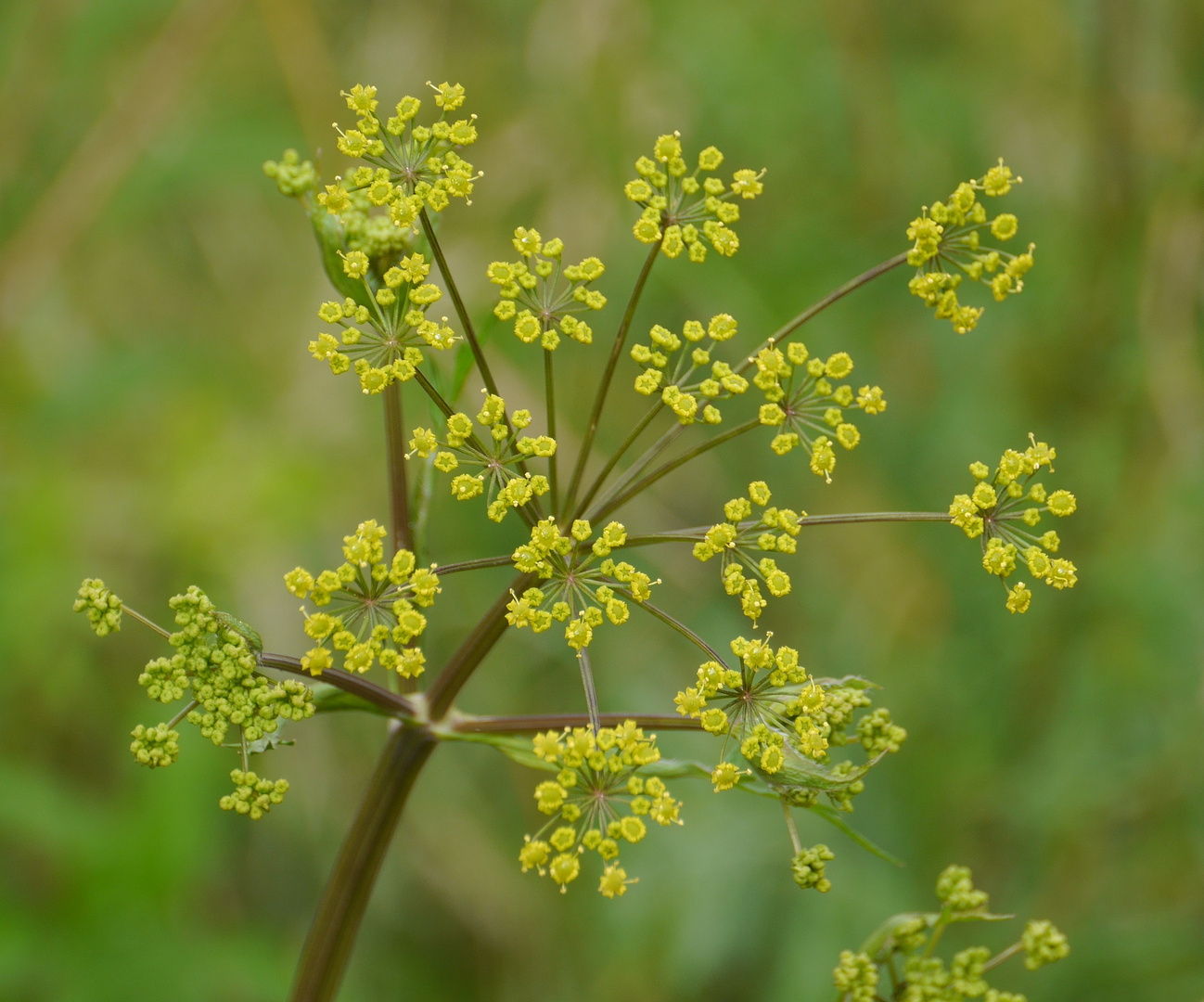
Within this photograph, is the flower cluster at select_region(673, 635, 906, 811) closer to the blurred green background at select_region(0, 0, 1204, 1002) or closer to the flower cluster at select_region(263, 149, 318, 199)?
the flower cluster at select_region(263, 149, 318, 199)

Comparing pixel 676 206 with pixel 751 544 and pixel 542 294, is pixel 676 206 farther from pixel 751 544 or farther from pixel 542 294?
pixel 751 544

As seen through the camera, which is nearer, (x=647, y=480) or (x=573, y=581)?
(x=573, y=581)

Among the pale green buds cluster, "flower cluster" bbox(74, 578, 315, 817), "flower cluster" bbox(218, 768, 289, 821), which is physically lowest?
"flower cluster" bbox(218, 768, 289, 821)

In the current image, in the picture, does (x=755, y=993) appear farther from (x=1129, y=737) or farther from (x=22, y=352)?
(x=22, y=352)

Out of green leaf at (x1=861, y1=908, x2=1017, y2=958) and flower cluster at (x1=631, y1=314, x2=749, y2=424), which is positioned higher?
flower cluster at (x1=631, y1=314, x2=749, y2=424)

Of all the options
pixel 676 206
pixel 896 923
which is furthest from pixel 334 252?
pixel 896 923

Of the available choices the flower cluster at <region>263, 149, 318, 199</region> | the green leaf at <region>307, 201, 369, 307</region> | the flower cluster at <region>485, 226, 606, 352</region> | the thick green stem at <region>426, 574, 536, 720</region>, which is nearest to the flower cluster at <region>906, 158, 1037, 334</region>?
the flower cluster at <region>485, 226, 606, 352</region>
